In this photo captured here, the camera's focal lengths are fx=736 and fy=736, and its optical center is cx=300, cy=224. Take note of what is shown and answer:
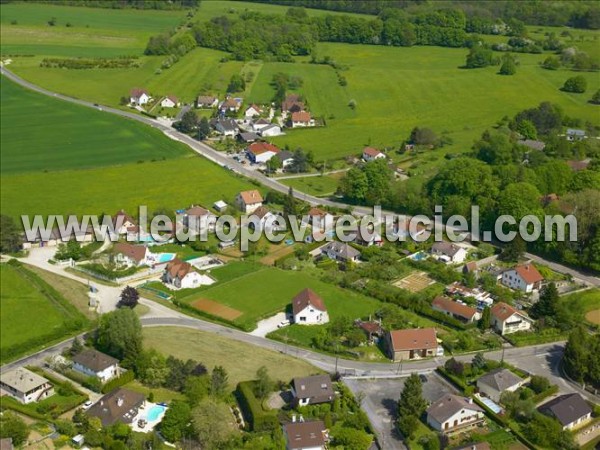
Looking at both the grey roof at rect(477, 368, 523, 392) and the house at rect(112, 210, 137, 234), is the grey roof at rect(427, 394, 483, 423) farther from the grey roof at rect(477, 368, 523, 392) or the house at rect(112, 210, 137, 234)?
the house at rect(112, 210, 137, 234)

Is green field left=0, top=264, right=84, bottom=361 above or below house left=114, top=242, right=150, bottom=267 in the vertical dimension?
below

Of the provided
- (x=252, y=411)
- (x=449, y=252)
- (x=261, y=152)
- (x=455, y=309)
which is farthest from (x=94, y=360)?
(x=261, y=152)

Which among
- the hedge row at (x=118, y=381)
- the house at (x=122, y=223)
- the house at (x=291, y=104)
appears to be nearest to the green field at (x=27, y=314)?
the hedge row at (x=118, y=381)

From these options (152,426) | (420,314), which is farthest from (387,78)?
(152,426)

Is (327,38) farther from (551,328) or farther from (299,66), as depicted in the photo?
(551,328)

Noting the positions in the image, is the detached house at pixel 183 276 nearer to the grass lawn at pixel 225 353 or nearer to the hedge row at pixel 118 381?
the grass lawn at pixel 225 353

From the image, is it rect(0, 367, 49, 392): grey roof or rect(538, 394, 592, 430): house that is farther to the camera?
rect(0, 367, 49, 392): grey roof

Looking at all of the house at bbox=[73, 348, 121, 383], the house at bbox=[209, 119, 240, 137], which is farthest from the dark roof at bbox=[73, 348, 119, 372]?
the house at bbox=[209, 119, 240, 137]
